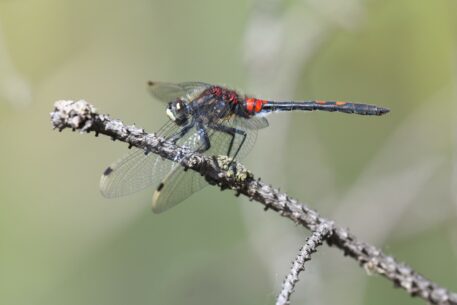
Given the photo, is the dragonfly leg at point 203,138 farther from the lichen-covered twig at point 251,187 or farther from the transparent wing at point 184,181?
the lichen-covered twig at point 251,187

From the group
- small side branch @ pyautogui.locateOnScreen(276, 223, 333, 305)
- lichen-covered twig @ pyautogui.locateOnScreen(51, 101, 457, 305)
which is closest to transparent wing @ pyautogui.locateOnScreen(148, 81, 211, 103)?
lichen-covered twig @ pyautogui.locateOnScreen(51, 101, 457, 305)

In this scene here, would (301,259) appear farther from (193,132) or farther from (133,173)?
(193,132)

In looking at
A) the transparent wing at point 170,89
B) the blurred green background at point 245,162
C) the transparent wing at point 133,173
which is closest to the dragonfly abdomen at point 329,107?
the blurred green background at point 245,162

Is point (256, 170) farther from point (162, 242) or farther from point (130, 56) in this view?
point (130, 56)

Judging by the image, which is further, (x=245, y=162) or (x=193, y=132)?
(x=245, y=162)

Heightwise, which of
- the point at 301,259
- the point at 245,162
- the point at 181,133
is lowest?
the point at 301,259

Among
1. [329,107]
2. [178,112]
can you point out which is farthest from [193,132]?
[329,107]
